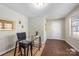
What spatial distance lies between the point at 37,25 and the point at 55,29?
8.25 feet

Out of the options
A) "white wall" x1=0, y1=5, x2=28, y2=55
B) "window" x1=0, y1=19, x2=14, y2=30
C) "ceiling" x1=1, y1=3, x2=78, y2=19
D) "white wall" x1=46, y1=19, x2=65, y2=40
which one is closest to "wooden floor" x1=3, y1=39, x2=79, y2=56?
"white wall" x1=0, y1=5, x2=28, y2=55

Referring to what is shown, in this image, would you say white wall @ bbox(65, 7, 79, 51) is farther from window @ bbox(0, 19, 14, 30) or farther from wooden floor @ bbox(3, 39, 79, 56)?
window @ bbox(0, 19, 14, 30)

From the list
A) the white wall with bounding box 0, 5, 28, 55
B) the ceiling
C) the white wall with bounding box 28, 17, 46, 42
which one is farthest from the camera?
the white wall with bounding box 28, 17, 46, 42

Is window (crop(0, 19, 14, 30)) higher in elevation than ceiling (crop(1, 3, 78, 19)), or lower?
lower

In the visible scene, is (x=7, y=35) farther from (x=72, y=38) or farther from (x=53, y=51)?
(x=72, y=38)

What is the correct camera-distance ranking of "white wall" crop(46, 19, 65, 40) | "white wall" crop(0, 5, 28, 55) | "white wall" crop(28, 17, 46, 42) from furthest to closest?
"white wall" crop(46, 19, 65, 40) → "white wall" crop(28, 17, 46, 42) → "white wall" crop(0, 5, 28, 55)

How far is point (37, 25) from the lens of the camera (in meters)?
7.03

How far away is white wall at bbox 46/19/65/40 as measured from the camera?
343 inches

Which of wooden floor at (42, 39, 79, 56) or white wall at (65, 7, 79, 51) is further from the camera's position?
white wall at (65, 7, 79, 51)

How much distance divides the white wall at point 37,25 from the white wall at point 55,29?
215 cm

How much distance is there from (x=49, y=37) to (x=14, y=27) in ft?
15.3

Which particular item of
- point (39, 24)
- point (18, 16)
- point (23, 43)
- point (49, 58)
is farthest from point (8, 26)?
point (49, 58)

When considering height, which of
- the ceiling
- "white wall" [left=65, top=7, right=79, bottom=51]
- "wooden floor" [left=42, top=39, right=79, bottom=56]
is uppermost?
the ceiling

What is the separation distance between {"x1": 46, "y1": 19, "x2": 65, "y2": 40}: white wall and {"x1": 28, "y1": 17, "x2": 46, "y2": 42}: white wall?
215cm
